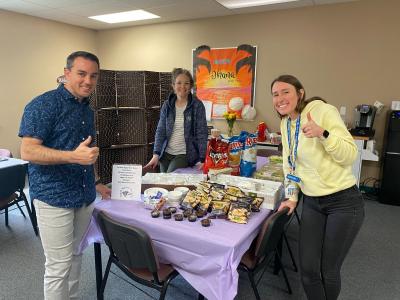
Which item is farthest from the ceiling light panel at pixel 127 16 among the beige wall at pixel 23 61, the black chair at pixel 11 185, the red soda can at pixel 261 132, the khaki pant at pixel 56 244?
the khaki pant at pixel 56 244

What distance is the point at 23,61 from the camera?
15.5ft

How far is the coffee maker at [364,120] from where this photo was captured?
3.73 m

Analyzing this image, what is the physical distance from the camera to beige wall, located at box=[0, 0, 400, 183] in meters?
3.86

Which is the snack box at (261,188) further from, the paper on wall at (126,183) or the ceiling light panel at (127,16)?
the ceiling light panel at (127,16)

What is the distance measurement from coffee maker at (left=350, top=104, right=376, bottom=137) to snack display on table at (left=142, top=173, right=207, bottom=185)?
2.73 meters

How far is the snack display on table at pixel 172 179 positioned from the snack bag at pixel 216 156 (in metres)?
0.10

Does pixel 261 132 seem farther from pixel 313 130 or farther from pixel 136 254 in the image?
pixel 136 254

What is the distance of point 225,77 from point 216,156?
10.1 feet

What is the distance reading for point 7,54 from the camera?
4.50 m

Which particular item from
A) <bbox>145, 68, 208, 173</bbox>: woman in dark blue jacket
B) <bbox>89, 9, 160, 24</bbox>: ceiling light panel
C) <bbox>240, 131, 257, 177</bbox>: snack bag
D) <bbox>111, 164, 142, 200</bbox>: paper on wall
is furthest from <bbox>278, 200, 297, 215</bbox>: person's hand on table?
<bbox>89, 9, 160, 24</bbox>: ceiling light panel

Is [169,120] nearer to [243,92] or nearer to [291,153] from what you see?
[291,153]

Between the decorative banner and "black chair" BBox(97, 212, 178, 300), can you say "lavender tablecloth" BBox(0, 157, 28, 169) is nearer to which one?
"black chair" BBox(97, 212, 178, 300)

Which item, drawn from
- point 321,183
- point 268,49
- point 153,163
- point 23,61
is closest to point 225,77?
point 268,49

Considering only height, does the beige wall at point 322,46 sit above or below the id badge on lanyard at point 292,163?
above
